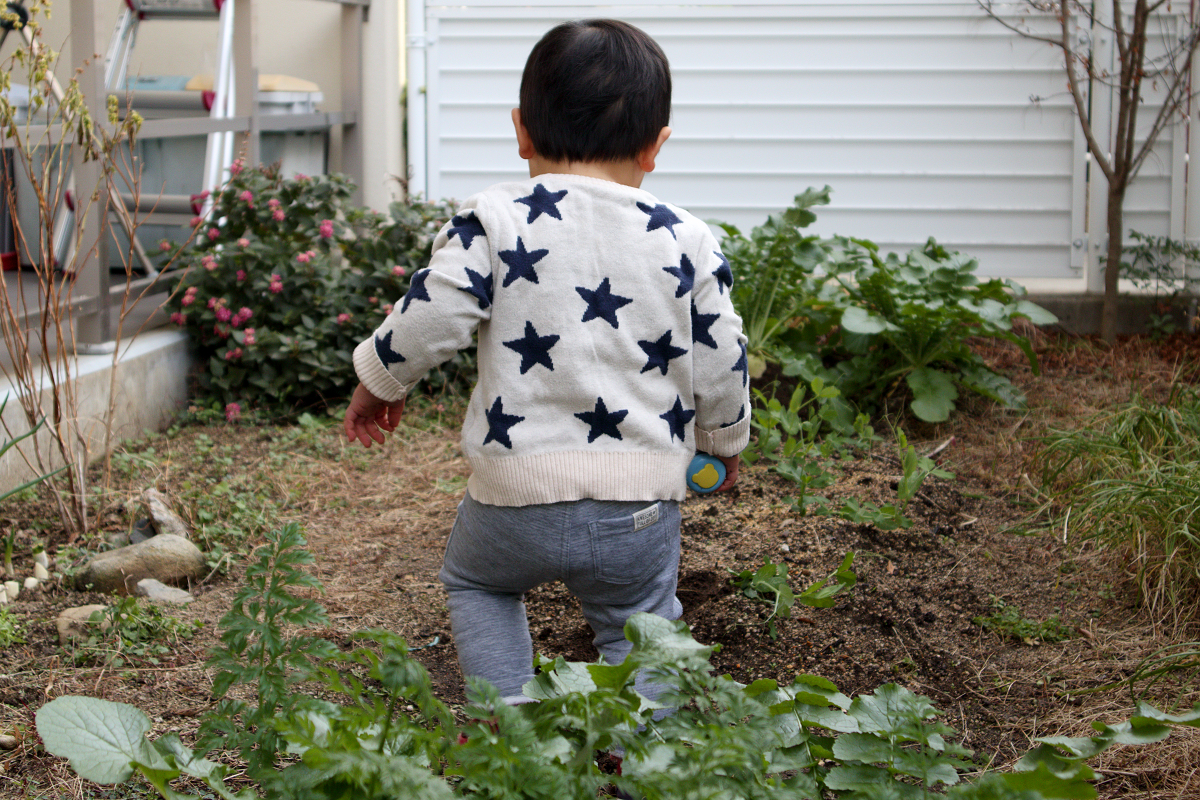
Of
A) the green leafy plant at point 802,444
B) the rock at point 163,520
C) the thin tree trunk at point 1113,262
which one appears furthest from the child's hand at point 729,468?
the thin tree trunk at point 1113,262

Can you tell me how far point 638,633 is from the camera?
1228 mm

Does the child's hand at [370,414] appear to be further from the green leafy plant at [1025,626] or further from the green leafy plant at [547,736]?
the green leafy plant at [1025,626]

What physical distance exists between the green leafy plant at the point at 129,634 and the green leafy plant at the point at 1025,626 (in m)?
1.74

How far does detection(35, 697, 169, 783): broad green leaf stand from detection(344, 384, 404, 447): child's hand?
584 millimetres

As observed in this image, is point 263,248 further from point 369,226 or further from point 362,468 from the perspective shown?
point 362,468

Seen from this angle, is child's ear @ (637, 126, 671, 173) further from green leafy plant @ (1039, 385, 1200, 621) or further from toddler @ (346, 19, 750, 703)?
green leafy plant @ (1039, 385, 1200, 621)

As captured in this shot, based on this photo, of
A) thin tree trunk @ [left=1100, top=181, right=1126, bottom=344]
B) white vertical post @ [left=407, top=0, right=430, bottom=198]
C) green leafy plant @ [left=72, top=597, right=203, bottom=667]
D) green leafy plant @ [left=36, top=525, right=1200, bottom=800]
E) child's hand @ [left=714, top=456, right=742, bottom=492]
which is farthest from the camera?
white vertical post @ [left=407, top=0, right=430, bottom=198]

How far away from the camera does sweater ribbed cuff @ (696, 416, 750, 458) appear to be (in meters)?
1.80

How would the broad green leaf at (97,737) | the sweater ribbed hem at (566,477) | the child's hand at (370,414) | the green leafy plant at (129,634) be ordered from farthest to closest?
the green leafy plant at (129,634)
the child's hand at (370,414)
the sweater ribbed hem at (566,477)
the broad green leaf at (97,737)

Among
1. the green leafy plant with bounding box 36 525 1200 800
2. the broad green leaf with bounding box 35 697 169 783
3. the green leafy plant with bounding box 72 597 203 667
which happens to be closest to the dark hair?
the green leafy plant with bounding box 36 525 1200 800

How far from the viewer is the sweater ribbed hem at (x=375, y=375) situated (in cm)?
169

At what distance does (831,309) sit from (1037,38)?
1842mm

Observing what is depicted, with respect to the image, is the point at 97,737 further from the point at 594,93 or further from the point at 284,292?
the point at 284,292

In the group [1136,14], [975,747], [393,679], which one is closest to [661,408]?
[393,679]
